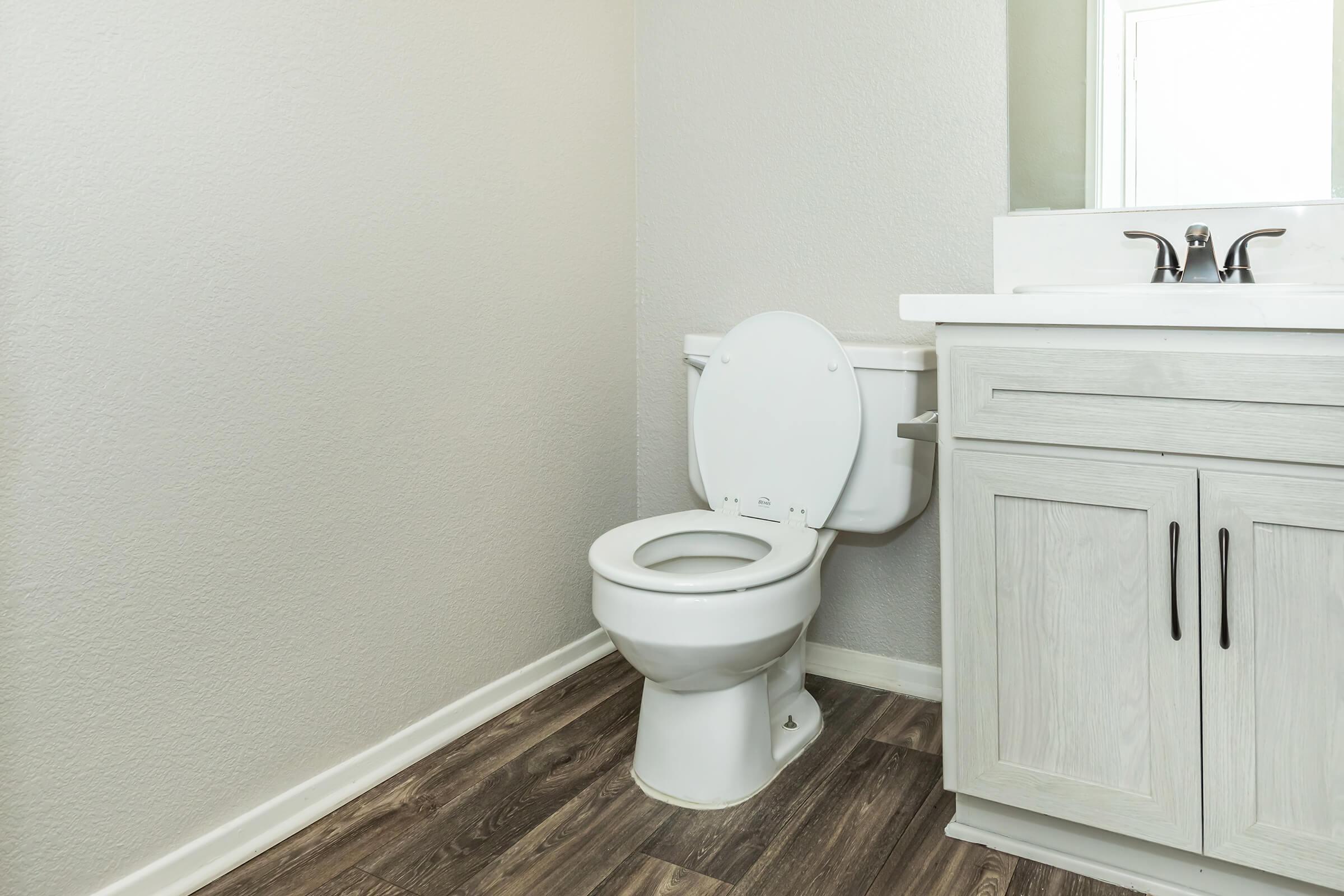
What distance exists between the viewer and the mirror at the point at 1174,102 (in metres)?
1.58

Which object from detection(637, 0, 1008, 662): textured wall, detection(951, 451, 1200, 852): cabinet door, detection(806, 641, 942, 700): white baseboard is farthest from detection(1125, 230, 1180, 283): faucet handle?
detection(806, 641, 942, 700): white baseboard

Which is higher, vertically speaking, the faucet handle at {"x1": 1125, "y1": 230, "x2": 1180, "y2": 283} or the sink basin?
the faucet handle at {"x1": 1125, "y1": 230, "x2": 1180, "y2": 283}

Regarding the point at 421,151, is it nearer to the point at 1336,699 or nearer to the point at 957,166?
the point at 957,166

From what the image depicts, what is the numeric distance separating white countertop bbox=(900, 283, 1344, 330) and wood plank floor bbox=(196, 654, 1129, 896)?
0.81 m

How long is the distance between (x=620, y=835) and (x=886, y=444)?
32.9 inches

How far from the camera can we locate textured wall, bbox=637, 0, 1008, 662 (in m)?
1.88

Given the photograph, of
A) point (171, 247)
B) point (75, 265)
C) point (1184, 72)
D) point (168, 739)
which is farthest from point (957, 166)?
point (168, 739)

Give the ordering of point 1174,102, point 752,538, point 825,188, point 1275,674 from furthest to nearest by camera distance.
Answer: point 825,188, point 752,538, point 1174,102, point 1275,674

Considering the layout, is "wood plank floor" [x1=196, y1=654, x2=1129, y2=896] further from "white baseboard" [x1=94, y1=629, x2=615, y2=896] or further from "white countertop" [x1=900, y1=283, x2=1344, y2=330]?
"white countertop" [x1=900, y1=283, x2=1344, y2=330]

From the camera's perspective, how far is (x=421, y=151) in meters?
1.71

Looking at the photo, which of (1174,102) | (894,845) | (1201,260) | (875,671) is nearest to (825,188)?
(1174,102)

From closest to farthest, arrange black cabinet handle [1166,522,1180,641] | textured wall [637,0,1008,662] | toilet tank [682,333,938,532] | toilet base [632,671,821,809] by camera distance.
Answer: black cabinet handle [1166,522,1180,641]
toilet base [632,671,821,809]
toilet tank [682,333,938,532]
textured wall [637,0,1008,662]

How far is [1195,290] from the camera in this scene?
Result: 134cm

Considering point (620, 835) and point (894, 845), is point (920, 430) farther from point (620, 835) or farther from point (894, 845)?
point (620, 835)
